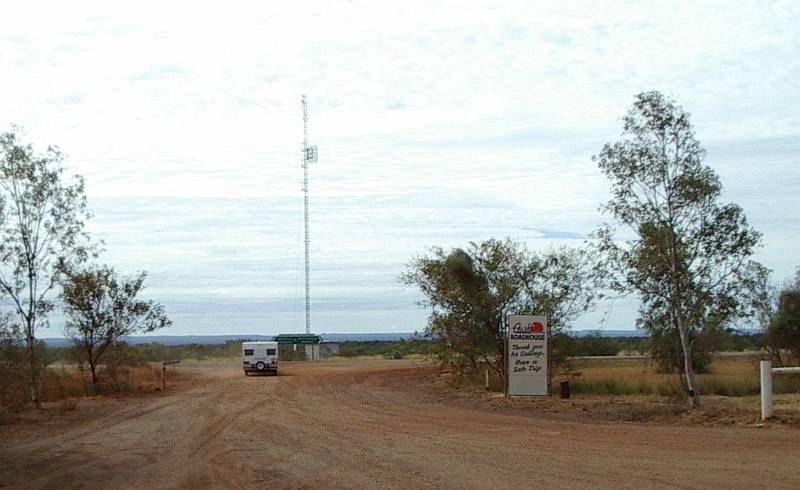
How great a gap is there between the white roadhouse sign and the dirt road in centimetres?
298

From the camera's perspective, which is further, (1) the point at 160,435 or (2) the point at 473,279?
(2) the point at 473,279

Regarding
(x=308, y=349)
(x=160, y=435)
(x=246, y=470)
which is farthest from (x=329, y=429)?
(x=308, y=349)

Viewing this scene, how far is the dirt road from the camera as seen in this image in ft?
41.6

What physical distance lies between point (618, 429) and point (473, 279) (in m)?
16.1

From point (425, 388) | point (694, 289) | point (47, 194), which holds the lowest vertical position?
point (425, 388)

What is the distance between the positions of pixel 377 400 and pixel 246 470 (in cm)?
1590

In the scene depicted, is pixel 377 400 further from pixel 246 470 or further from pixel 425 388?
pixel 246 470

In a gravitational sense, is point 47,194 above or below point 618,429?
above

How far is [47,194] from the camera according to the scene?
92.6 feet

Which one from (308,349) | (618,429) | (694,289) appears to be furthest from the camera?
(308,349)

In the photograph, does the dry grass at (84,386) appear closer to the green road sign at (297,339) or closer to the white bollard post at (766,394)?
the white bollard post at (766,394)

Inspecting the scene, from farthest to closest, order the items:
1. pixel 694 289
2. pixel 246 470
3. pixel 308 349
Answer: pixel 308 349, pixel 694 289, pixel 246 470

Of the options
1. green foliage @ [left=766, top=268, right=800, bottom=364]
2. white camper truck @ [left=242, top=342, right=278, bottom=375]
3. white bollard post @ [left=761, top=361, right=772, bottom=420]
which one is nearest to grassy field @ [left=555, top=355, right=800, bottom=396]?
green foliage @ [left=766, top=268, right=800, bottom=364]

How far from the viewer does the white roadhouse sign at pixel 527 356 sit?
1088 inches
